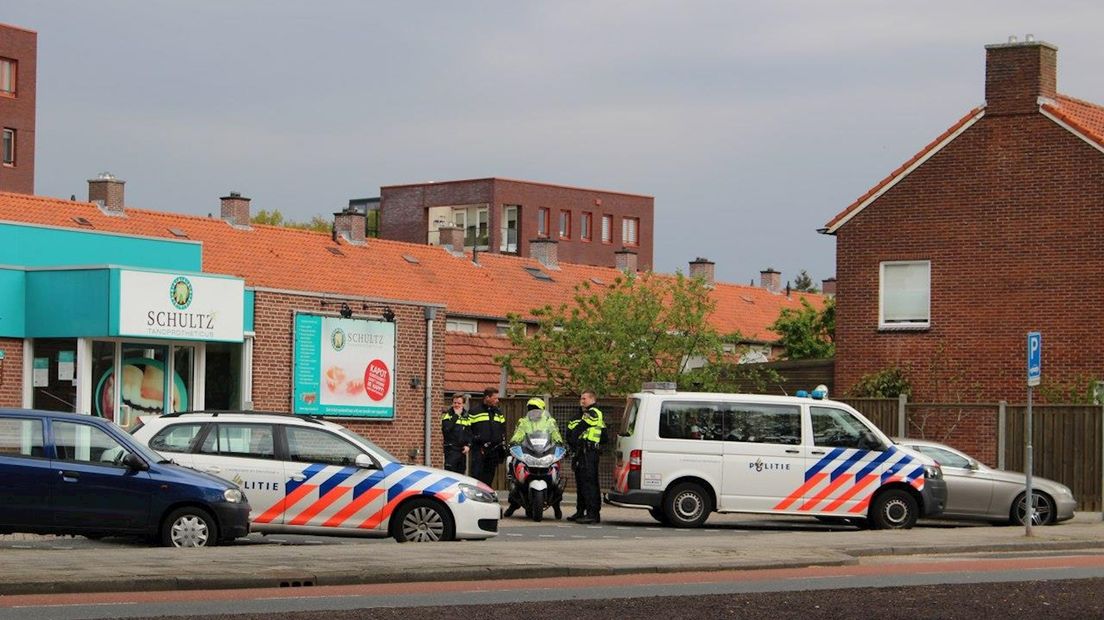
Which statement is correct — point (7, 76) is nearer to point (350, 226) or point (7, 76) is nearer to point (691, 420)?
point (350, 226)

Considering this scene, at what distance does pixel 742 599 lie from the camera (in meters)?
14.1

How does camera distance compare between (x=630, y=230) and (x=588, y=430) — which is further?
(x=630, y=230)

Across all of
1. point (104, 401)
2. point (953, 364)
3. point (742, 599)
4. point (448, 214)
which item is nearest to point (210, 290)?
point (104, 401)

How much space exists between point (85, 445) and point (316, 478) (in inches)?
109

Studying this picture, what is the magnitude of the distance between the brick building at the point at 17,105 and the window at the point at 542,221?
25.3 metres

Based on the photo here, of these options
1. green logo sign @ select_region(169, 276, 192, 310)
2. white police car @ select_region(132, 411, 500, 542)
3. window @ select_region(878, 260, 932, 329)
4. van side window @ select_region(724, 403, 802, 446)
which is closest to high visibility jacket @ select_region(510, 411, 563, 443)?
van side window @ select_region(724, 403, 802, 446)

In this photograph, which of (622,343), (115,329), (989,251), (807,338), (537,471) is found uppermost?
(989,251)

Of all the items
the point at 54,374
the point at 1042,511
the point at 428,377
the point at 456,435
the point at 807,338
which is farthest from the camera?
the point at 807,338

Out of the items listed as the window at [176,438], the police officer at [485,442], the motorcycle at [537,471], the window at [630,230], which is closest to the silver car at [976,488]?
the motorcycle at [537,471]

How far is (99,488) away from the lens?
18016 millimetres

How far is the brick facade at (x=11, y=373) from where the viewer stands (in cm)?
2802

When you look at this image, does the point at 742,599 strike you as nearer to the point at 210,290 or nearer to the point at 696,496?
the point at 696,496

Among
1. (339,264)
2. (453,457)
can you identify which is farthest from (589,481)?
(339,264)

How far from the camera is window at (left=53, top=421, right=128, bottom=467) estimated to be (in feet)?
59.6
